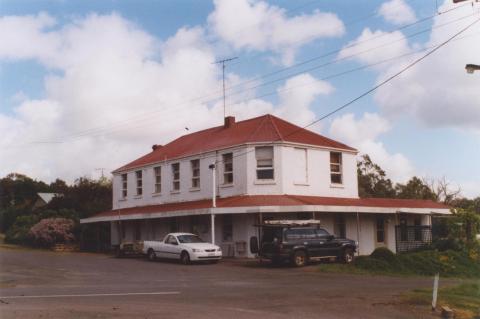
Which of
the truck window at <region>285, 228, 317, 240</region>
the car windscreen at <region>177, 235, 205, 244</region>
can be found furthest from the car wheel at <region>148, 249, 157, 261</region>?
the truck window at <region>285, 228, 317, 240</region>

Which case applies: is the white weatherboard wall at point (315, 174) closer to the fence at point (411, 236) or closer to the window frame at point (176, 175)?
the fence at point (411, 236)

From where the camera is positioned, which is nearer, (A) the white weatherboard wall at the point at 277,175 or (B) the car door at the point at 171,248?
(B) the car door at the point at 171,248

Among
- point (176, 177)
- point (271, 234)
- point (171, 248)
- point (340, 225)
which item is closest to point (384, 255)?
point (271, 234)

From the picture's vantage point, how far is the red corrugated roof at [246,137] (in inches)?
1308

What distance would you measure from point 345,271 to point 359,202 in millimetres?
9108

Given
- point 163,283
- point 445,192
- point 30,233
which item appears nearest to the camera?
point 163,283

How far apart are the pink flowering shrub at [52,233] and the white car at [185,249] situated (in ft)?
41.7

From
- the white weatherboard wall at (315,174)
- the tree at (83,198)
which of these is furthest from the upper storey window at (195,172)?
the tree at (83,198)

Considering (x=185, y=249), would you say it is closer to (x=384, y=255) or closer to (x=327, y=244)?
(x=327, y=244)

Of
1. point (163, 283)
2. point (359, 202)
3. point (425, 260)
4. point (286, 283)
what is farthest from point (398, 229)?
point (163, 283)

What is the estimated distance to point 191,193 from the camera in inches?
1398

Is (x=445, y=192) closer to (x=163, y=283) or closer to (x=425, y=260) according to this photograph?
(x=425, y=260)

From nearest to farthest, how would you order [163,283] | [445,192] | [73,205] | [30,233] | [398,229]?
1. [163,283]
2. [398,229]
3. [30,233]
4. [73,205]
5. [445,192]

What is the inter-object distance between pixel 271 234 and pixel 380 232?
10.6 meters
